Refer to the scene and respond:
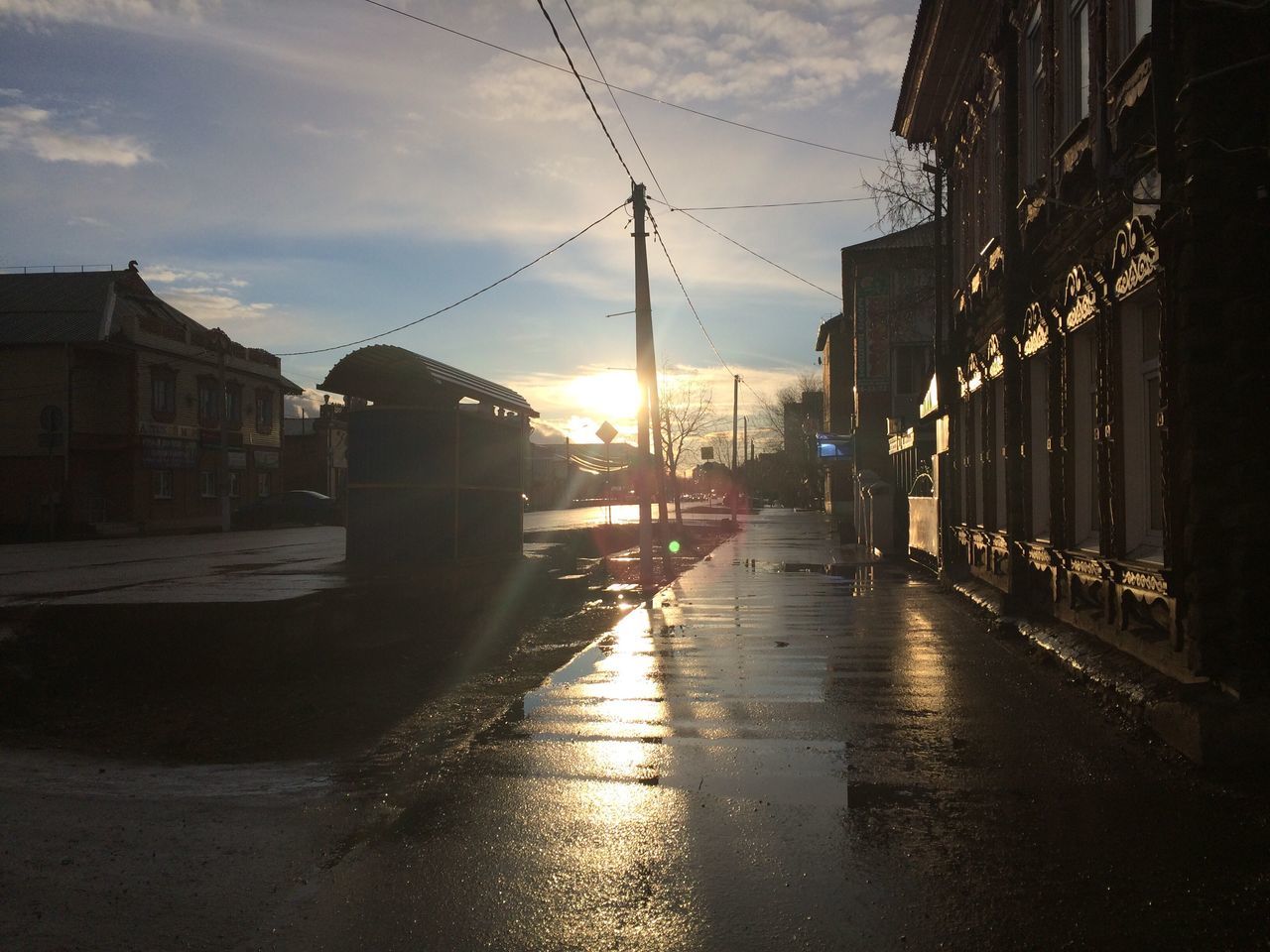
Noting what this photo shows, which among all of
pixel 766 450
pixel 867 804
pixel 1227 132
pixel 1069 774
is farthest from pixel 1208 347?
pixel 766 450

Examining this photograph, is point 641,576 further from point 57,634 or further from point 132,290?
point 132,290

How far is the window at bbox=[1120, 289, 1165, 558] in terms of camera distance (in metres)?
7.63

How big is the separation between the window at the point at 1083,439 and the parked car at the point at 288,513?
3544cm

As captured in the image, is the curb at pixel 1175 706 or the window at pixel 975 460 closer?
the curb at pixel 1175 706

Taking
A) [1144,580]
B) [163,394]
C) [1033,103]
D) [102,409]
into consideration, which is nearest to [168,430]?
[163,394]

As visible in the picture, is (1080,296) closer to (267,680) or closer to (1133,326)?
(1133,326)

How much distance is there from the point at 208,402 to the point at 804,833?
47839 mm

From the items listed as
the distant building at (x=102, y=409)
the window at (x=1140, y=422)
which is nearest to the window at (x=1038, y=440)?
the window at (x=1140, y=422)

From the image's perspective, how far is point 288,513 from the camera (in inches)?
1658

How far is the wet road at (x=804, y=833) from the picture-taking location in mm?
3715

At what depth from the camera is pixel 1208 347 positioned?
19.9 ft

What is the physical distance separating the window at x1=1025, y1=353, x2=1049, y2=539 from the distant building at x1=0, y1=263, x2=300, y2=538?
102 feet

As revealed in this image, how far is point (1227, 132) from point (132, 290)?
4745cm

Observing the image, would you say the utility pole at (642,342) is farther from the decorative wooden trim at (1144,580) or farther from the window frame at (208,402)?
the window frame at (208,402)
